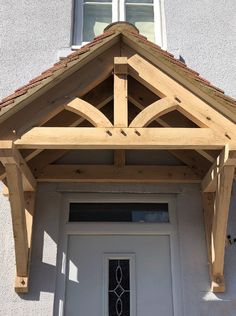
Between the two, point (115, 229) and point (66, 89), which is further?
point (115, 229)

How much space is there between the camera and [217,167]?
12.9ft

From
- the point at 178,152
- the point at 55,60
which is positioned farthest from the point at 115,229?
the point at 55,60

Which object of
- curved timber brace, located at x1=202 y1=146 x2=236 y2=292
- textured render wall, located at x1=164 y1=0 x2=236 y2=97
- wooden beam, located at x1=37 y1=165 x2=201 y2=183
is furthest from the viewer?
textured render wall, located at x1=164 y1=0 x2=236 y2=97

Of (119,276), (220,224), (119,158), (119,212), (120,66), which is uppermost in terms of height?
(120,66)

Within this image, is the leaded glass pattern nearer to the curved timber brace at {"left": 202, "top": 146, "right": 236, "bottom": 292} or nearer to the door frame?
the door frame

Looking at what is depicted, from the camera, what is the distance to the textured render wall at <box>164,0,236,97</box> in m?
5.55

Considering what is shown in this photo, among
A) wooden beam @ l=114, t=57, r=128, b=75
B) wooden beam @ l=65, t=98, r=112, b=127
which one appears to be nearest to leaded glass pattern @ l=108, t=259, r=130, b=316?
wooden beam @ l=65, t=98, r=112, b=127

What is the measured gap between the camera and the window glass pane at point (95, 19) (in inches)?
234

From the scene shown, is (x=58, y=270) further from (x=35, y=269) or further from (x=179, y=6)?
(x=179, y=6)

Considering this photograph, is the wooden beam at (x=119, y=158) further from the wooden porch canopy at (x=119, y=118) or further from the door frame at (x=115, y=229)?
the wooden porch canopy at (x=119, y=118)

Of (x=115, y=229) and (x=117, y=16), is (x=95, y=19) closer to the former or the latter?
(x=117, y=16)

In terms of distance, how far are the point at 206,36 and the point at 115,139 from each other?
2.88 m

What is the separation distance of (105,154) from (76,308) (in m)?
1.59

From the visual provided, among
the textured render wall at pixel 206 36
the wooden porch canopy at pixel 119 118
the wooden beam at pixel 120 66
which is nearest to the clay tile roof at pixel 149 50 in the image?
the wooden porch canopy at pixel 119 118
